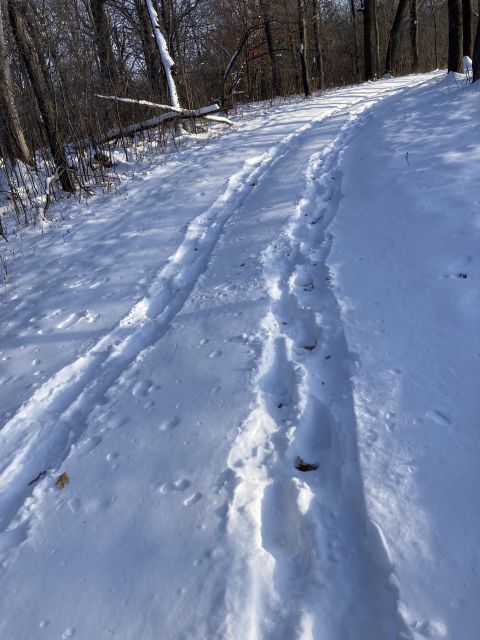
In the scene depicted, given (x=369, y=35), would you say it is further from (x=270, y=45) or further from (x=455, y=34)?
(x=455, y=34)

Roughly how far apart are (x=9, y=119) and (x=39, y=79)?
1233 millimetres

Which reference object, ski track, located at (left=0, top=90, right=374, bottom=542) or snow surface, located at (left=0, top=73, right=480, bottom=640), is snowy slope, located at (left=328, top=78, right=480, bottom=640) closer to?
snow surface, located at (left=0, top=73, right=480, bottom=640)

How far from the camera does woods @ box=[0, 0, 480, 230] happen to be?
24.3 feet

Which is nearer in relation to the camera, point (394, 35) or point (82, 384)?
point (82, 384)

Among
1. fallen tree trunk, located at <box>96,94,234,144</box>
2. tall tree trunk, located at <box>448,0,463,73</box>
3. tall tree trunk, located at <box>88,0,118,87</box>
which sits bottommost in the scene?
fallen tree trunk, located at <box>96,94,234,144</box>

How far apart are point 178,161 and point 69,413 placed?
22.8 ft

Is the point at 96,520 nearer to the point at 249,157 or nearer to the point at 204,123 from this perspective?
the point at 249,157

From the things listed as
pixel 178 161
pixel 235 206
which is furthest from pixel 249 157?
pixel 235 206

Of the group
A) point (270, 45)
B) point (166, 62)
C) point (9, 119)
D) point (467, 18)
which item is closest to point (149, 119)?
point (166, 62)

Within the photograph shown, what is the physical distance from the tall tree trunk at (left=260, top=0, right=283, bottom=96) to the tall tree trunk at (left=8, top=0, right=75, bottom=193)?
38.1 feet

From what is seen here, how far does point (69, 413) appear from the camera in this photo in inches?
115

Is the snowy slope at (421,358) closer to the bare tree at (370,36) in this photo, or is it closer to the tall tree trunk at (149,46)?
the tall tree trunk at (149,46)

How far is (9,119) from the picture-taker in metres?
7.75

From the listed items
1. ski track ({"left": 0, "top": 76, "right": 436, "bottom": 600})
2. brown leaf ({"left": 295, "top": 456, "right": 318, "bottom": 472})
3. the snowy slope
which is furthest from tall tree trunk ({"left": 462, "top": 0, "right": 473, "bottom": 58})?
brown leaf ({"left": 295, "top": 456, "right": 318, "bottom": 472})
